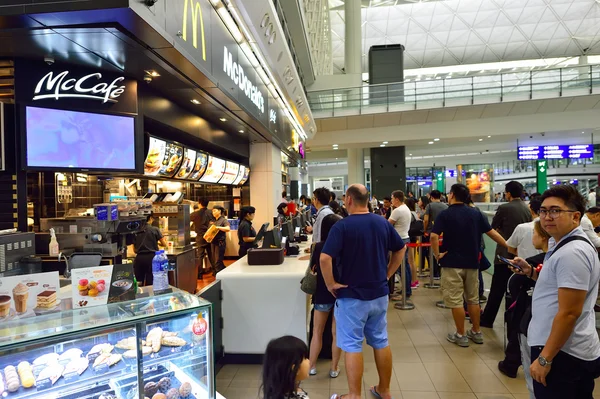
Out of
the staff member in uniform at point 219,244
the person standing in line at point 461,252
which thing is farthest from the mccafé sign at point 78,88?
the staff member in uniform at point 219,244

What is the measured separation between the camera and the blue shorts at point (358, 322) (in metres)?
2.82

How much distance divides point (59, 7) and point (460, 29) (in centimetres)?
3540

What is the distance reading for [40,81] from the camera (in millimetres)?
3346

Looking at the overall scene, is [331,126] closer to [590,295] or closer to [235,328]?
[235,328]

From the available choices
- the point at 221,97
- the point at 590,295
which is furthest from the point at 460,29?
the point at 590,295

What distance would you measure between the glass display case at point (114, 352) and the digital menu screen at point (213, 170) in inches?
200

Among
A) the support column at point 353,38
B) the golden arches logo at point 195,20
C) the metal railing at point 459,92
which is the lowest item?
the golden arches logo at point 195,20

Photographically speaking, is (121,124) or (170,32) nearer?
(170,32)

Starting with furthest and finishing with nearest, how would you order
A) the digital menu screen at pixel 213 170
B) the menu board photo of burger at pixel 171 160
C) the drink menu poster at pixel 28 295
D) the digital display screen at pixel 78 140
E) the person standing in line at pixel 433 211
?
the digital menu screen at pixel 213 170 < the person standing in line at pixel 433 211 < the menu board photo of burger at pixel 171 160 < the digital display screen at pixel 78 140 < the drink menu poster at pixel 28 295

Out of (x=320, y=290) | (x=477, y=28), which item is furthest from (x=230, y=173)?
(x=477, y=28)

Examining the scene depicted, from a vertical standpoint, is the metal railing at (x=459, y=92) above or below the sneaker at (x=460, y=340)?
above

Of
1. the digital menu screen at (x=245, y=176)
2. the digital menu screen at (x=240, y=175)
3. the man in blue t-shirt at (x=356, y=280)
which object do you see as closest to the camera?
the man in blue t-shirt at (x=356, y=280)

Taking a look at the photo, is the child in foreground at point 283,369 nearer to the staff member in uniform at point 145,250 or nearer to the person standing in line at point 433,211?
the staff member in uniform at point 145,250

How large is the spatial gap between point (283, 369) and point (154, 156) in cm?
418
